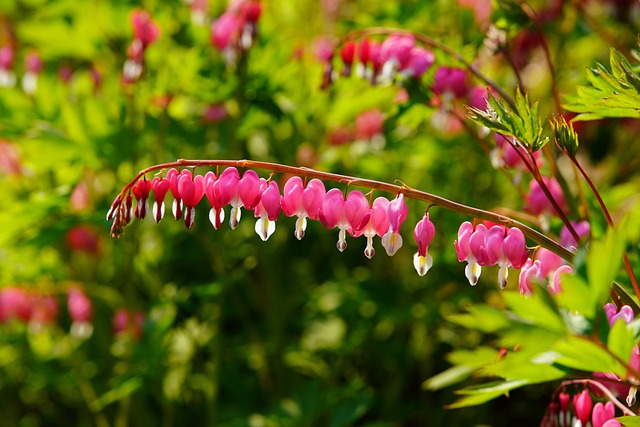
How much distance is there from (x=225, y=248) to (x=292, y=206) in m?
1.00

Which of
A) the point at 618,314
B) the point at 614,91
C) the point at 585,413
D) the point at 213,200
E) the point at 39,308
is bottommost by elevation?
the point at 39,308

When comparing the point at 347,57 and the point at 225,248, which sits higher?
the point at 347,57

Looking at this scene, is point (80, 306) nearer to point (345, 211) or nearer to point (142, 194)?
point (142, 194)

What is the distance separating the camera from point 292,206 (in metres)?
1.10

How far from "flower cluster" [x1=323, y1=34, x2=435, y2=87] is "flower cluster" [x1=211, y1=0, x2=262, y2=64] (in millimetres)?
324

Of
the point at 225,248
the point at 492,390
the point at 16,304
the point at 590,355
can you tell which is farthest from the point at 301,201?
the point at 16,304

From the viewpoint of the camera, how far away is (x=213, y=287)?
5.93 ft

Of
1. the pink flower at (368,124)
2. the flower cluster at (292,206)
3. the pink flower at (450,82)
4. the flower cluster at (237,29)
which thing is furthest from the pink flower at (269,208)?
the pink flower at (368,124)

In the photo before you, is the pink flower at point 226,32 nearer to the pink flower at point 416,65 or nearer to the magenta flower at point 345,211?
the pink flower at point 416,65

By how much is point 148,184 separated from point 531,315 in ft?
2.01

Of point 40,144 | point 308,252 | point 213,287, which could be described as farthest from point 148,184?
point 308,252

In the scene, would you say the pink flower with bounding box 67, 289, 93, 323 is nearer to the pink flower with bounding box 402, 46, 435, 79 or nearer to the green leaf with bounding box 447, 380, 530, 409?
the pink flower with bounding box 402, 46, 435, 79

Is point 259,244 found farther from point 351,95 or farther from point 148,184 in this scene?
point 148,184

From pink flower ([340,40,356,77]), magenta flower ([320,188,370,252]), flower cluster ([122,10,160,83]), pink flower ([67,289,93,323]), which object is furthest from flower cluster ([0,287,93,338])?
magenta flower ([320,188,370,252])
